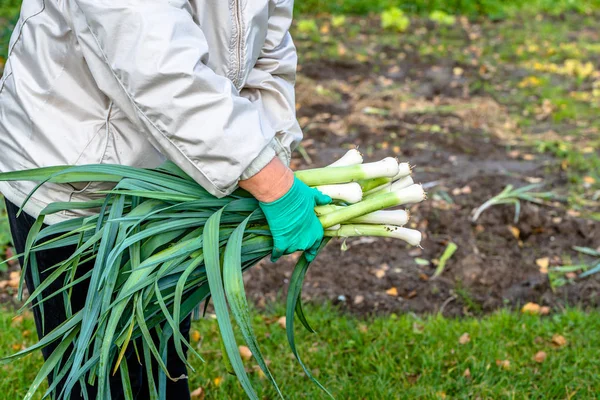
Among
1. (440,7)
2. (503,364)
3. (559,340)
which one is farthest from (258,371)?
(440,7)

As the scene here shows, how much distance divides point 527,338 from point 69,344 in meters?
1.82

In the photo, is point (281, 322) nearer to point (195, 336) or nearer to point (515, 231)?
point (195, 336)

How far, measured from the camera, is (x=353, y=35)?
297 inches

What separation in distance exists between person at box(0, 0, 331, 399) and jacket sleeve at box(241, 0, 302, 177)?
0.10 ft

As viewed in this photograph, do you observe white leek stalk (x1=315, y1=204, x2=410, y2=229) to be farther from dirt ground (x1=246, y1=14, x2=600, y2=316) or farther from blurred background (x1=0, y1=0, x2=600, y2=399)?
dirt ground (x1=246, y1=14, x2=600, y2=316)

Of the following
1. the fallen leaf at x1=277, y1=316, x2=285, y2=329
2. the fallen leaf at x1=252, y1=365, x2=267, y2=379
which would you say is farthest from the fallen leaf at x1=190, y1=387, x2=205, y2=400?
the fallen leaf at x1=277, y1=316, x2=285, y2=329

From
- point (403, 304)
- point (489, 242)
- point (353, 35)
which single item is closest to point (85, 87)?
point (403, 304)

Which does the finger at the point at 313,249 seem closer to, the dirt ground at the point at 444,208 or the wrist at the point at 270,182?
the wrist at the point at 270,182

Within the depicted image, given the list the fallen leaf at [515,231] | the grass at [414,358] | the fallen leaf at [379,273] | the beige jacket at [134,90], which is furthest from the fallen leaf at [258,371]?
the fallen leaf at [515,231]

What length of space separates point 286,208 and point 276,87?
42cm

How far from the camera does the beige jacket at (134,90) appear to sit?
138cm

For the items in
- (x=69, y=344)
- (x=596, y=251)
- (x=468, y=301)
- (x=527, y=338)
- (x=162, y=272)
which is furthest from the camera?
(x=596, y=251)

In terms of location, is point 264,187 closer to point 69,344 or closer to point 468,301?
point 69,344

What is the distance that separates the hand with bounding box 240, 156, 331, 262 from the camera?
1573mm
